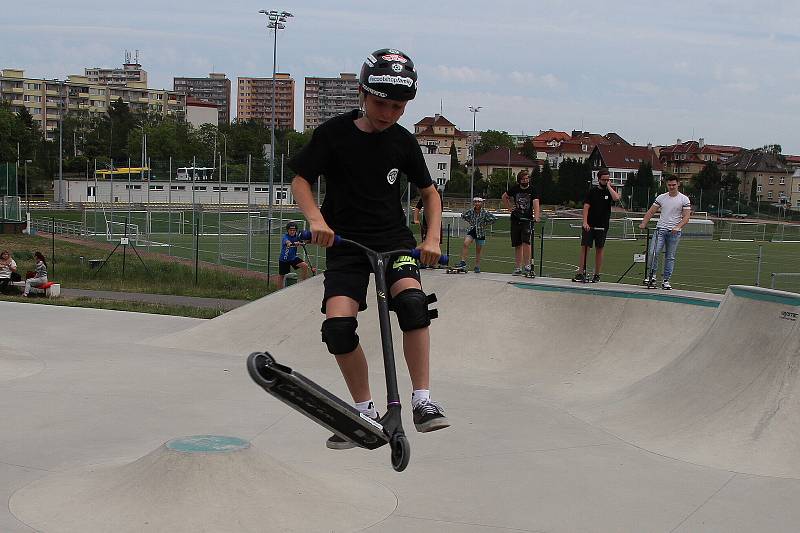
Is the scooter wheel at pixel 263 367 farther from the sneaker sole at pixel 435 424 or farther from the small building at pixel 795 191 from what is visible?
the small building at pixel 795 191

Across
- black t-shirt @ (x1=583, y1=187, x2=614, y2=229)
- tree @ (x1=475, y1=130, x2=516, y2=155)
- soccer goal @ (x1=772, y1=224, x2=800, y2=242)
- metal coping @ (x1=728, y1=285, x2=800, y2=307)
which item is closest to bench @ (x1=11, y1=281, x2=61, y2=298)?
black t-shirt @ (x1=583, y1=187, x2=614, y2=229)

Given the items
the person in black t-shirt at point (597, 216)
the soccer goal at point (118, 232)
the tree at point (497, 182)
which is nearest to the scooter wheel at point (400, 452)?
the person in black t-shirt at point (597, 216)

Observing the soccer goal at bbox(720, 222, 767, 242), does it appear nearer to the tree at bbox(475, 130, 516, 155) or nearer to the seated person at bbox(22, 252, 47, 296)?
the seated person at bbox(22, 252, 47, 296)

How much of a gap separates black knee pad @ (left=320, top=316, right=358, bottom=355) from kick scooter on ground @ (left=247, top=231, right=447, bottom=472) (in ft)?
0.81

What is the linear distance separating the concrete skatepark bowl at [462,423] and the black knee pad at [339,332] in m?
1.40

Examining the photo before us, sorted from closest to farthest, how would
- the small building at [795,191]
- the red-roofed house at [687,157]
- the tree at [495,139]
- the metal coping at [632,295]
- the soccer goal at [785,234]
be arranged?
the metal coping at [632,295], the soccer goal at [785,234], the small building at [795,191], the red-roofed house at [687,157], the tree at [495,139]

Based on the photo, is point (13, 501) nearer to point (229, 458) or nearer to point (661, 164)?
point (229, 458)

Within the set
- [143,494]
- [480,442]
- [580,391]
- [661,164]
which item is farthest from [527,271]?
[661,164]

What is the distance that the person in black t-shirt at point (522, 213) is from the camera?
14.2 m

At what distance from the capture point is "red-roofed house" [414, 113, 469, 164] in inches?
6447

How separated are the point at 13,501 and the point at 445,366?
248 inches

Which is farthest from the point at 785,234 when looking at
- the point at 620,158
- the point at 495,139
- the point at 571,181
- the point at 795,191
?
the point at 495,139

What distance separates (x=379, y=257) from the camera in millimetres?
4703

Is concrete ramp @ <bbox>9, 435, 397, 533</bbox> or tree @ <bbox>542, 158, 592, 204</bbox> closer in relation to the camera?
concrete ramp @ <bbox>9, 435, 397, 533</bbox>
